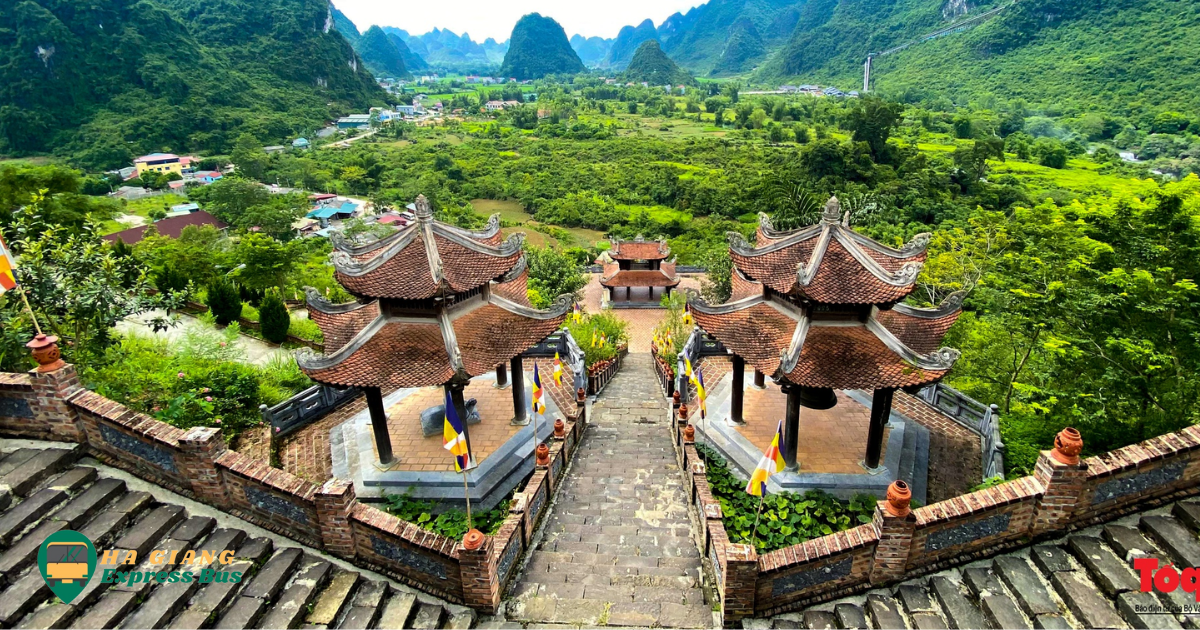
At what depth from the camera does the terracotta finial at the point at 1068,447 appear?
7.18 metres

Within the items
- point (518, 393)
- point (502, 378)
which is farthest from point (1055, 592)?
point (502, 378)

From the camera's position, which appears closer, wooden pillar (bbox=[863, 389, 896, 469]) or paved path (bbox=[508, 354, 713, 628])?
paved path (bbox=[508, 354, 713, 628])

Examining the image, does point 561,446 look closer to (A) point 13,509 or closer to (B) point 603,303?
(A) point 13,509

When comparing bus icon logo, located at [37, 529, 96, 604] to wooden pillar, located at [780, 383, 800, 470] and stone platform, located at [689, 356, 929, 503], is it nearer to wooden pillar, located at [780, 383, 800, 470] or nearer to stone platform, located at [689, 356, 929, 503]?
stone platform, located at [689, 356, 929, 503]

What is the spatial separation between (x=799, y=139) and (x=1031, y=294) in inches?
3758

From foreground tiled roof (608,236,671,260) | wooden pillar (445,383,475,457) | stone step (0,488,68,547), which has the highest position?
stone step (0,488,68,547)

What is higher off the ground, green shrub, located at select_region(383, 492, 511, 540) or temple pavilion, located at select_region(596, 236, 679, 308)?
green shrub, located at select_region(383, 492, 511, 540)

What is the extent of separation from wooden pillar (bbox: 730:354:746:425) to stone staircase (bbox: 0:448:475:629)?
28.0 feet

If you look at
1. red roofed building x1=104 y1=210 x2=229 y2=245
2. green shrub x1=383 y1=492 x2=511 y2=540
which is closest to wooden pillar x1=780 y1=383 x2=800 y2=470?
green shrub x1=383 y1=492 x2=511 y2=540

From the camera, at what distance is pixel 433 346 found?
1238 centimetres

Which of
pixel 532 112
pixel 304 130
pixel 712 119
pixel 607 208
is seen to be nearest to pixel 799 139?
pixel 712 119

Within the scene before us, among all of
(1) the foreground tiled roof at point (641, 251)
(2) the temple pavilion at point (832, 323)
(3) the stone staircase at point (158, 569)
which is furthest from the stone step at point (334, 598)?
(1) the foreground tiled roof at point (641, 251)

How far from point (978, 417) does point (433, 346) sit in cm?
1351

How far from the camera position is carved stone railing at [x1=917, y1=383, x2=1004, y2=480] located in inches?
471
